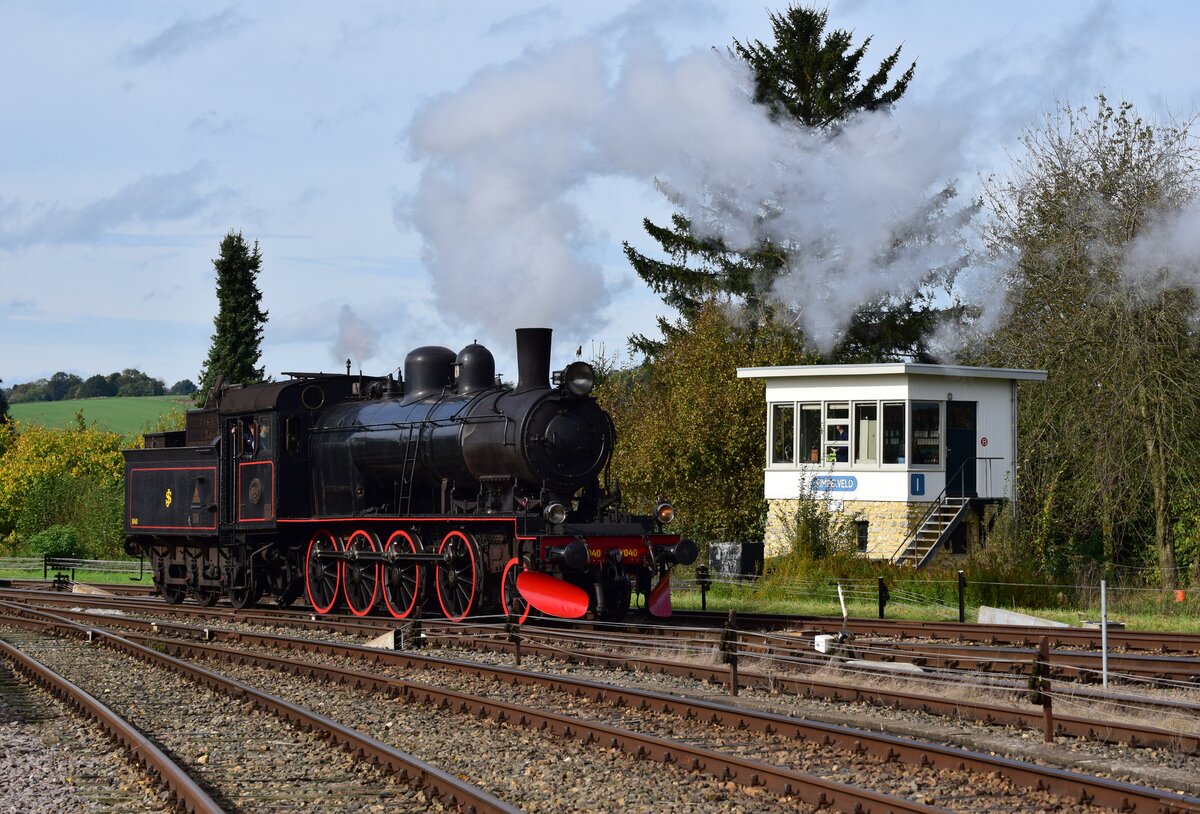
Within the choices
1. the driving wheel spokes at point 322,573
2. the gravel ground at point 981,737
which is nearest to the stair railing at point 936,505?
the driving wheel spokes at point 322,573

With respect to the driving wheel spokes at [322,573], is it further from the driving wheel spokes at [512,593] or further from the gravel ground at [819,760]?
the gravel ground at [819,760]

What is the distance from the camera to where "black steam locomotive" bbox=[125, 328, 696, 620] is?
17500 mm

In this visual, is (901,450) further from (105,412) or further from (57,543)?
(105,412)

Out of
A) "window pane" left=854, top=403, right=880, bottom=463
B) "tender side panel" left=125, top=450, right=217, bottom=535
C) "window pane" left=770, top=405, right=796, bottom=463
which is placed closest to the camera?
"tender side panel" left=125, top=450, right=217, bottom=535

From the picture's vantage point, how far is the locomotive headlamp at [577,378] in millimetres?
18062

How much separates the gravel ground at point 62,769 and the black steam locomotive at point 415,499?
633 cm

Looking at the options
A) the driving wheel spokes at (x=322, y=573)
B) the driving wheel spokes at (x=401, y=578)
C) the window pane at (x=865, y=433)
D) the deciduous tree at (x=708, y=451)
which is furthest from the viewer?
the deciduous tree at (x=708, y=451)

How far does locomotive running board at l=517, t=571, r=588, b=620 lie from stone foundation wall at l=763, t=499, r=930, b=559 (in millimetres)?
10096

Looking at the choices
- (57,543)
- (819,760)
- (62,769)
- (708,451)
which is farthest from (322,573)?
(57,543)

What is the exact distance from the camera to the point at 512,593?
56.8 feet

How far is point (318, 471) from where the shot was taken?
21391 millimetres

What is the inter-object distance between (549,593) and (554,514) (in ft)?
3.14

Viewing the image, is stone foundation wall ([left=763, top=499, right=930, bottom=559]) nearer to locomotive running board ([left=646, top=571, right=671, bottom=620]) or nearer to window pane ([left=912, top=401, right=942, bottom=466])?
window pane ([left=912, top=401, right=942, bottom=466])

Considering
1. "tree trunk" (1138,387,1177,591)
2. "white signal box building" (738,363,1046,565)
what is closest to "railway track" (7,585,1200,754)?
"white signal box building" (738,363,1046,565)
